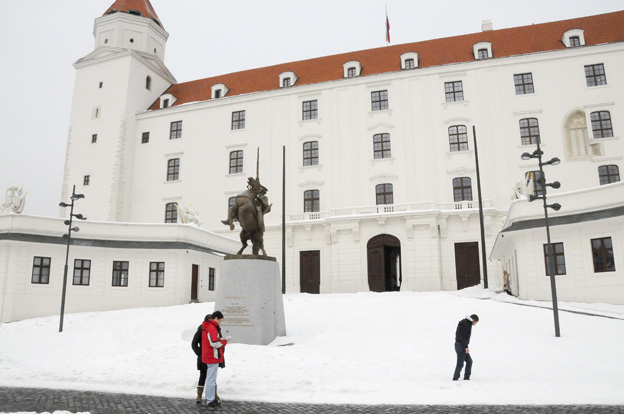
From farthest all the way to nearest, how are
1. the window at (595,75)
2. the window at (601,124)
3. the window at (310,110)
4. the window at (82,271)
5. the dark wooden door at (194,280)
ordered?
the window at (310,110), the window at (595,75), the window at (601,124), the dark wooden door at (194,280), the window at (82,271)

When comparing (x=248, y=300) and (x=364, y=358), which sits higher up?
(x=248, y=300)

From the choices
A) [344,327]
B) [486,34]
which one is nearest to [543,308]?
[344,327]

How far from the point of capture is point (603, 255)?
67.7 feet

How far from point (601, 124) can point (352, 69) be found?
18690 mm

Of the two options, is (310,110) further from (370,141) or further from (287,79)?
(370,141)

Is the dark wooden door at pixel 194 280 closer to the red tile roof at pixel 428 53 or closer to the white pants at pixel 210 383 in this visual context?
the red tile roof at pixel 428 53

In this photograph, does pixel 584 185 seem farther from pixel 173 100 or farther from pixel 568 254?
pixel 173 100

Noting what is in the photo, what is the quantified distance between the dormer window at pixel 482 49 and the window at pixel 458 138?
5.99 m

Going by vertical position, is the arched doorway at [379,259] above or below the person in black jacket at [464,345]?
above

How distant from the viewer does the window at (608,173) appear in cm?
3228

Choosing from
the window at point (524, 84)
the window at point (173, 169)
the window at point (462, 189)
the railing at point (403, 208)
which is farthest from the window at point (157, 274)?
the window at point (524, 84)

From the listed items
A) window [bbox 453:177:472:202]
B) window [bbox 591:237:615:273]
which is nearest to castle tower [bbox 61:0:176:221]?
window [bbox 453:177:472:202]

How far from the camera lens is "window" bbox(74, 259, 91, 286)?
26.0 meters

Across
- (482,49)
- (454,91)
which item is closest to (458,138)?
(454,91)
